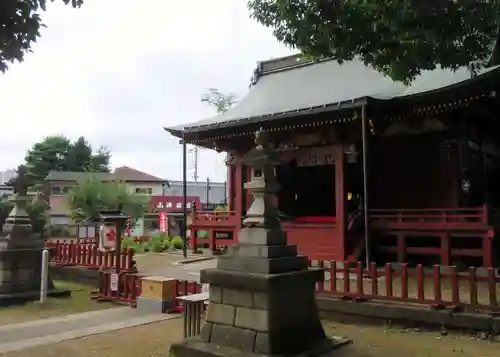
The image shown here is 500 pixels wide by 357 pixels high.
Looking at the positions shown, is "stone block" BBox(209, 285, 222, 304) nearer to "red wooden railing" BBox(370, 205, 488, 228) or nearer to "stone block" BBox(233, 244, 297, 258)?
"stone block" BBox(233, 244, 297, 258)

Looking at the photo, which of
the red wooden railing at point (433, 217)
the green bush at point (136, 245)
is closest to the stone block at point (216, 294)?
the red wooden railing at point (433, 217)

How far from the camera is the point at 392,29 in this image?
724 centimetres

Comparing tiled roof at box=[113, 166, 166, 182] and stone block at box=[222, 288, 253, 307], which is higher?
tiled roof at box=[113, 166, 166, 182]

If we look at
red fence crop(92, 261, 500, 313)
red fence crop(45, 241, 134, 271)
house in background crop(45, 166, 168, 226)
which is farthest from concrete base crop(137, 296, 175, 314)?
house in background crop(45, 166, 168, 226)

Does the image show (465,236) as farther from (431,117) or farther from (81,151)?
(81,151)

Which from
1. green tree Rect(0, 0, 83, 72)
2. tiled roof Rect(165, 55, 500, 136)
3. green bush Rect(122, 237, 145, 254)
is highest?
tiled roof Rect(165, 55, 500, 136)

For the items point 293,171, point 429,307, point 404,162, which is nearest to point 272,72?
point 293,171

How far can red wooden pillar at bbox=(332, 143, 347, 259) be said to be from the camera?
45.9ft

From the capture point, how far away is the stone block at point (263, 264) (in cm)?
589

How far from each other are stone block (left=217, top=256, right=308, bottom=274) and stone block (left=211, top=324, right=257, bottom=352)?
2.43ft

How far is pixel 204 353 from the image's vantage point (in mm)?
6008

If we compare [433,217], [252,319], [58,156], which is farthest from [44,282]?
[58,156]

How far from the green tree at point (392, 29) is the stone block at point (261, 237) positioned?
3.61 metres

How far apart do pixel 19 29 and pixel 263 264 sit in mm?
3761
